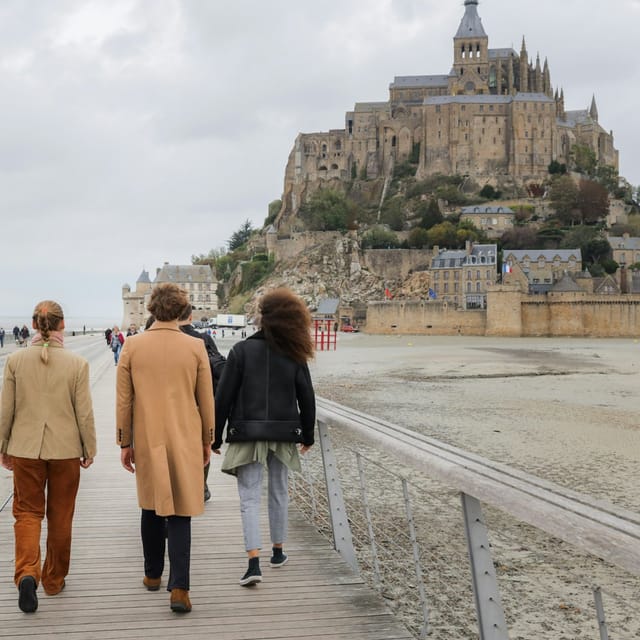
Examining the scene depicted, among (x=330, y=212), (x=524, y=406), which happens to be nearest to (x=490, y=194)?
(x=330, y=212)

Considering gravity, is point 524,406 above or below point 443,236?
below

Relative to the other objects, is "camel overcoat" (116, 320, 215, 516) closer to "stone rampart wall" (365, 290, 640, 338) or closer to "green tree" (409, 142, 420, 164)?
"stone rampart wall" (365, 290, 640, 338)

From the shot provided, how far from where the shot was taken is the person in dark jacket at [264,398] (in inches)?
174

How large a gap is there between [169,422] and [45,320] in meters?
0.92

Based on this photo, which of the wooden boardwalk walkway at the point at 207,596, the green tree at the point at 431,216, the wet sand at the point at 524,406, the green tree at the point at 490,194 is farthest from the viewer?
the green tree at the point at 490,194

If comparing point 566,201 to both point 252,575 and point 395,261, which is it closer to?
point 395,261

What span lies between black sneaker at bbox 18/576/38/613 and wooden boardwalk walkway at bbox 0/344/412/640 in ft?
0.13

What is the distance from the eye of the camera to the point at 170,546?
4.05 metres

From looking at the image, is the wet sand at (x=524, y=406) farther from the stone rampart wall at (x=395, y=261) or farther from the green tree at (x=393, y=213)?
the green tree at (x=393, y=213)

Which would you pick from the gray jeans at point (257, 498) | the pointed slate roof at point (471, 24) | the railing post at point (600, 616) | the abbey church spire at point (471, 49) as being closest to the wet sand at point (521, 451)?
the railing post at point (600, 616)

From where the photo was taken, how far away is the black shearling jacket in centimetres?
443

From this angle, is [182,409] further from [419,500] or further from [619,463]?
[619,463]

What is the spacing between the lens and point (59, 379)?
14.0ft

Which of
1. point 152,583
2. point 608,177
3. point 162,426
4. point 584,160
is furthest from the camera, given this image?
point 584,160
